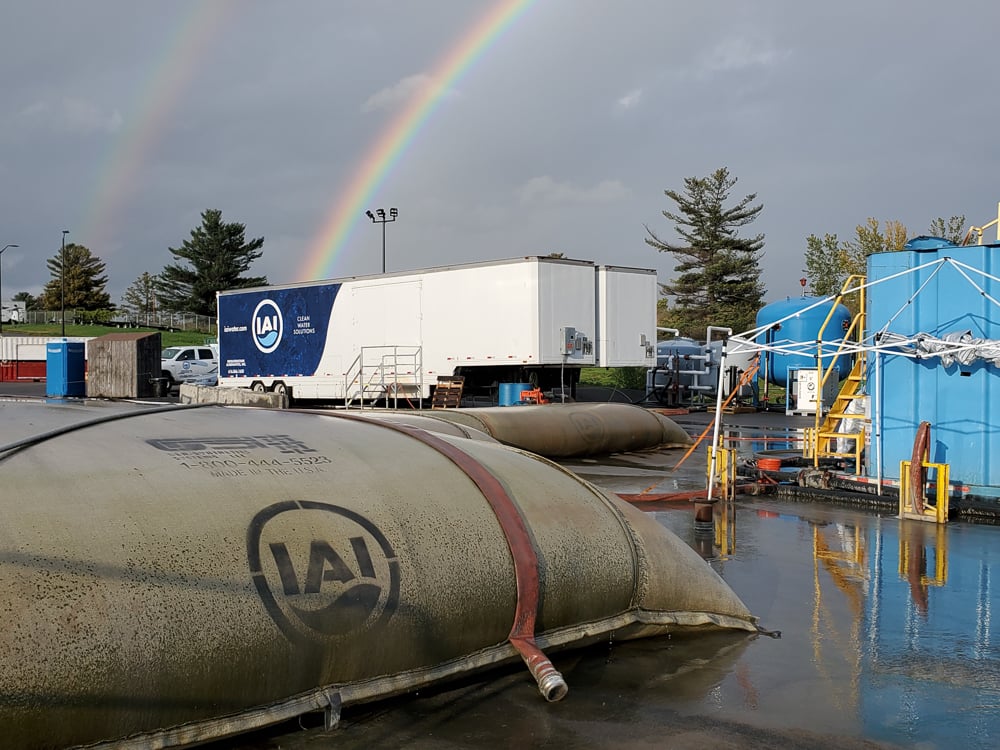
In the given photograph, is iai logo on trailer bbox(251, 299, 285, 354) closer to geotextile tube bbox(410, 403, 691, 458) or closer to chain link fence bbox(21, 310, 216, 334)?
geotextile tube bbox(410, 403, 691, 458)

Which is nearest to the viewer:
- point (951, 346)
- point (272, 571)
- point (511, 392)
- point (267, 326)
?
point (272, 571)

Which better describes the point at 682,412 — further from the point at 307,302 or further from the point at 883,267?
the point at 883,267

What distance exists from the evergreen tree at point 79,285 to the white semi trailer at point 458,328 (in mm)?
74129

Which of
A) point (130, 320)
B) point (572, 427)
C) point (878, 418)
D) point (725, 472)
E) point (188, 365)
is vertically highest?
point (130, 320)

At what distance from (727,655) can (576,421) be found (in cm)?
1038

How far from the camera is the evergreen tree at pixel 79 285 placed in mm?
95000

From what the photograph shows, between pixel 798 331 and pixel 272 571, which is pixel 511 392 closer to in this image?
pixel 798 331

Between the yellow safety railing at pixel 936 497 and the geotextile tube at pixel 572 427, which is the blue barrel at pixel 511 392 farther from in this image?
the yellow safety railing at pixel 936 497

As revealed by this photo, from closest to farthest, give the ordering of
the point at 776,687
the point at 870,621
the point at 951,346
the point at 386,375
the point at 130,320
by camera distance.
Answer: the point at 776,687
the point at 870,621
the point at 951,346
the point at 386,375
the point at 130,320

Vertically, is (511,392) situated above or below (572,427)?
above

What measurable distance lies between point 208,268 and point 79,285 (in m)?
18.0

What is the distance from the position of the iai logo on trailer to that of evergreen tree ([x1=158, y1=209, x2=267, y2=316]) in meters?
57.5

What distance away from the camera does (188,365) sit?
3747 centimetres

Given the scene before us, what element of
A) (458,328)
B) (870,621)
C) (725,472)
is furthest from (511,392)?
(870,621)
